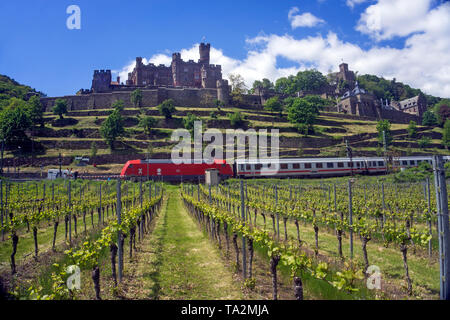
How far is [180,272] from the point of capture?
6.82 m

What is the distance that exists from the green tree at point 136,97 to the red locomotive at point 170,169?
34660mm

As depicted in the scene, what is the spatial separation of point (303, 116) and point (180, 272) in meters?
59.1

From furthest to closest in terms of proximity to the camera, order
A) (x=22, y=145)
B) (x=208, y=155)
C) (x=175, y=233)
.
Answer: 1. (x=208, y=155)
2. (x=22, y=145)
3. (x=175, y=233)

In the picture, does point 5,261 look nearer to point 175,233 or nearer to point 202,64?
point 175,233

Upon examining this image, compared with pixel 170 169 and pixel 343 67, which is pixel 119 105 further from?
pixel 343 67

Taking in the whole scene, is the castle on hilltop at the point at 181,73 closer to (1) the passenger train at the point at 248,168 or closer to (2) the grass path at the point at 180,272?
(1) the passenger train at the point at 248,168

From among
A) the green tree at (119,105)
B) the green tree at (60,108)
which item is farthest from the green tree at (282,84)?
the green tree at (60,108)

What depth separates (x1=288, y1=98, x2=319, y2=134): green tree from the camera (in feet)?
198

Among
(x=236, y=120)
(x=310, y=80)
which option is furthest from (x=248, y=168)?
(x=310, y=80)

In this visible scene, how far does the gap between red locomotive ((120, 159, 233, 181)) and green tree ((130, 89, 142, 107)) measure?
34660 millimetres

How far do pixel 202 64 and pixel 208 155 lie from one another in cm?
4526

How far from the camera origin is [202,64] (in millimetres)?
85250

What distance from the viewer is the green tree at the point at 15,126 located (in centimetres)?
4650
